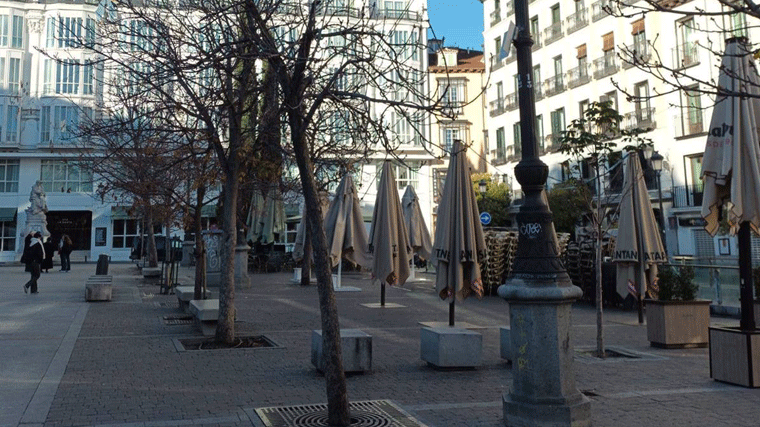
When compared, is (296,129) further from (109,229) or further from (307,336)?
(109,229)

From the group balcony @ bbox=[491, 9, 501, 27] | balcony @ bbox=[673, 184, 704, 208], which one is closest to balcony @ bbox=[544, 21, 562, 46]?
balcony @ bbox=[491, 9, 501, 27]

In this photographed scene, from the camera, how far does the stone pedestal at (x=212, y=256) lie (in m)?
20.1

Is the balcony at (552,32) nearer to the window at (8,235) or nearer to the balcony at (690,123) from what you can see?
the balcony at (690,123)

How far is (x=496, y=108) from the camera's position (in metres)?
50.2

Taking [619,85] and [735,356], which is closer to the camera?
[735,356]

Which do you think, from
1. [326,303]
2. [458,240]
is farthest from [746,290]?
[326,303]

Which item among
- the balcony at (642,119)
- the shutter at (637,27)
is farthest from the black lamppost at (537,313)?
the shutter at (637,27)

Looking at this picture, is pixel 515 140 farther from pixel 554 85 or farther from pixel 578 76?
pixel 578 76

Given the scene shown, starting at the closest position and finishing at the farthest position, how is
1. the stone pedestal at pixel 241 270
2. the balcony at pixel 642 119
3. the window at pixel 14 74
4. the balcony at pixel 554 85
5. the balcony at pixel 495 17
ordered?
the stone pedestal at pixel 241 270 < the balcony at pixel 642 119 < the balcony at pixel 554 85 < the window at pixel 14 74 < the balcony at pixel 495 17

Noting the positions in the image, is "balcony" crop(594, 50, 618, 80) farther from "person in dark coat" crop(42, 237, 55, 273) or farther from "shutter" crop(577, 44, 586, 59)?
"person in dark coat" crop(42, 237, 55, 273)

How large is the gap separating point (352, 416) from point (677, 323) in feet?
19.9

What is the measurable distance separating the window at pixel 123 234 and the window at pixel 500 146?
30123mm

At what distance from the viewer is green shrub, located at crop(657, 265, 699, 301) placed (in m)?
11.1

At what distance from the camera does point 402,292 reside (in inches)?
725
